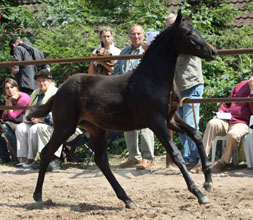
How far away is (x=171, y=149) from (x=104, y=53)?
3349mm

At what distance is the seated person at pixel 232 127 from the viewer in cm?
691

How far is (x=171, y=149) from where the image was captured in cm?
493

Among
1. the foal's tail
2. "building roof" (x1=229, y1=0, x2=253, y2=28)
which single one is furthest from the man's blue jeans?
"building roof" (x1=229, y1=0, x2=253, y2=28)

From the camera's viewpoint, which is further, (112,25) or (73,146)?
(112,25)

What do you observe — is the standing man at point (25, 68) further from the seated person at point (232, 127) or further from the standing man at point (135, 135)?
the seated person at point (232, 127)

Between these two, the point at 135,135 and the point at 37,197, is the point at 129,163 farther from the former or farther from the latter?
the point at 37,197

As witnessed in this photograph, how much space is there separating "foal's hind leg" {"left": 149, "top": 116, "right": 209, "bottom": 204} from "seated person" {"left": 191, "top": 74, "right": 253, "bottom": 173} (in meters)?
2.00

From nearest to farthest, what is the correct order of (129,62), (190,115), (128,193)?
(128,193) < (190,115) < (129,62)

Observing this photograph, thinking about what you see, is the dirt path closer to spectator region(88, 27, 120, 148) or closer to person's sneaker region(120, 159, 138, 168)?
person's sneaker region(120, 159, 138, 168)

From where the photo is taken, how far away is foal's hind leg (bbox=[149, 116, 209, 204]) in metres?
4.86

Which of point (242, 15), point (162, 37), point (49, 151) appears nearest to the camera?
point (162, 37)

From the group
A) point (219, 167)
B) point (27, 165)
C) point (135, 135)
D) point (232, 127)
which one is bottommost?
point (27, 165)

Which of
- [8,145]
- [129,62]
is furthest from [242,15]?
[8,145]

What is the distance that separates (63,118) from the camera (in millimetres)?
5500
